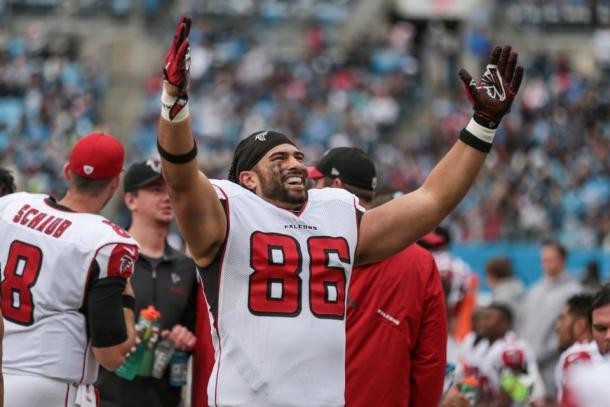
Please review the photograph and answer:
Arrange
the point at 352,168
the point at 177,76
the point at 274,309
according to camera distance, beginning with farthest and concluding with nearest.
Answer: the point at 352,168 → the point at 274,309 → the point at 177,76

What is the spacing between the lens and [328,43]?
1067 inches

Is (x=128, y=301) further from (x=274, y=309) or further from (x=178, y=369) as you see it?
(x=274, y=309)

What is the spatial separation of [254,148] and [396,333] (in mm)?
1169

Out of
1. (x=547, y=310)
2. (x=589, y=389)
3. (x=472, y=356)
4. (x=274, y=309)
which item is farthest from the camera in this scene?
(x=547, y=310)

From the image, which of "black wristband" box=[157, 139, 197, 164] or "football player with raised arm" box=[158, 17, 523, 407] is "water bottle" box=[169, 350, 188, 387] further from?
"black wristband" box=[157, 139, 197, 164]

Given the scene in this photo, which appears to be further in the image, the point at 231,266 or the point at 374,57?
the point at 374,57

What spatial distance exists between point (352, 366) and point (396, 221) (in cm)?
88

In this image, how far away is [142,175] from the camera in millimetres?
6414

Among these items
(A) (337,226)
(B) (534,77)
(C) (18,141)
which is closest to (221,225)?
(A) (337,226)

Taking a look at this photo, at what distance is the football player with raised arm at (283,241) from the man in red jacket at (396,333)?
669mm

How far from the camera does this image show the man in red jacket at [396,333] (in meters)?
5.46

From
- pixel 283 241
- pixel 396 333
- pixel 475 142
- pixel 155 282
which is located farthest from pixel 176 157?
pixel 155 282

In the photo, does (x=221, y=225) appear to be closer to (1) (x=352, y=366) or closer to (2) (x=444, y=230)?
(1) (x=352, y=366)

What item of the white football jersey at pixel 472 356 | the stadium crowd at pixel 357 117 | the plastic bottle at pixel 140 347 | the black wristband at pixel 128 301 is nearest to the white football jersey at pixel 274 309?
the black wristband at pixel 128 301
